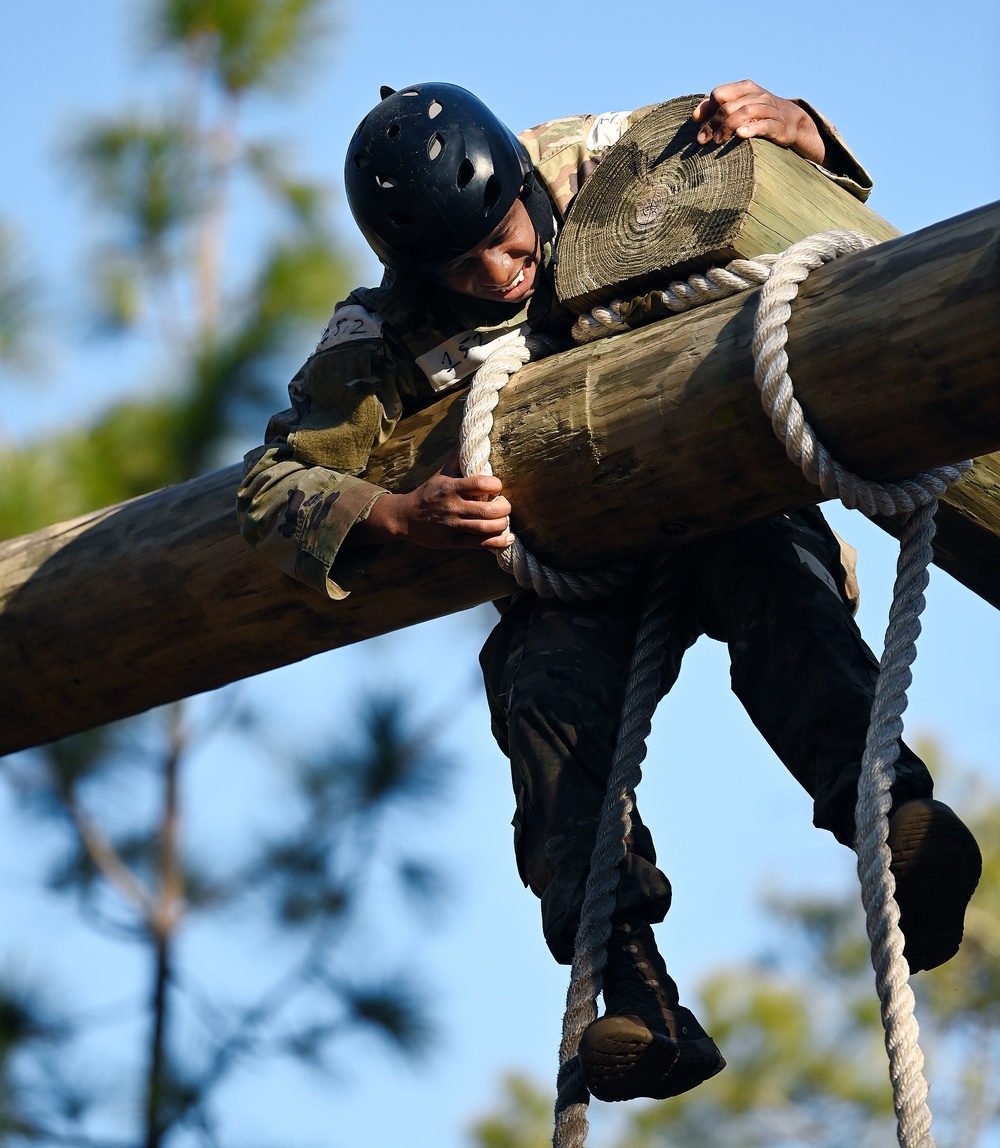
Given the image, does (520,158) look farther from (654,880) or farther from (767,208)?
(654,880)

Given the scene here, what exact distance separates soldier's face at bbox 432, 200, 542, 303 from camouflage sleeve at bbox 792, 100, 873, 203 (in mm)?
411

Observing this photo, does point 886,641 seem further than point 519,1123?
No

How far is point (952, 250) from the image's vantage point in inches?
68.5

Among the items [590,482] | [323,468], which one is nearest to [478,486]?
[590,482]

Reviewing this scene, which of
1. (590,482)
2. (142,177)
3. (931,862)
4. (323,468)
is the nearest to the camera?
(931,862)

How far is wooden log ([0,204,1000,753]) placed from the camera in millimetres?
1764

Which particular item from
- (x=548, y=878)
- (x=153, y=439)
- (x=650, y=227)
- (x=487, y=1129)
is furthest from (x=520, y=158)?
(x=487, y=1129)

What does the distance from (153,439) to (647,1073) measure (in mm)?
3428

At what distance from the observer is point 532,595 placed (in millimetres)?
2406

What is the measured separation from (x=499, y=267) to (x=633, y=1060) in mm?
1063

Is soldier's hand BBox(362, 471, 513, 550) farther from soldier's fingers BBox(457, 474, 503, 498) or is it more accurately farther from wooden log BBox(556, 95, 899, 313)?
wooden log BBox(556, 95, 899, 313)

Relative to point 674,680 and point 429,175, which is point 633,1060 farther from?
point 429,175

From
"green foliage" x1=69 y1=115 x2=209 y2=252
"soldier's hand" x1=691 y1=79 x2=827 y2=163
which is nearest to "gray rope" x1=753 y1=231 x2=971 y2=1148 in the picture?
"soldier's hand" x1=691 y1=79 x2=827 y2=163

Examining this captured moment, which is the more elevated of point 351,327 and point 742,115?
point 742,115
